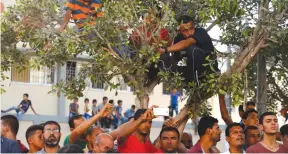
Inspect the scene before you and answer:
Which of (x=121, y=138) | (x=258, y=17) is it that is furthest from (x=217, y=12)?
(x=121, y=138)

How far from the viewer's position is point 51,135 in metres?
8.31

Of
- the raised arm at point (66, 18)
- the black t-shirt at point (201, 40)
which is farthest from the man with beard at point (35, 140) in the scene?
the black t-shirt at point (201, 40)

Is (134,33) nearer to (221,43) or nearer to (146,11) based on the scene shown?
(146,11)

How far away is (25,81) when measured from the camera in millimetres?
22281

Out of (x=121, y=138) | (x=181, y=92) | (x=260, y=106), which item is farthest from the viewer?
(x=260, y=106)

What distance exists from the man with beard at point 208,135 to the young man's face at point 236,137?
0.26 m

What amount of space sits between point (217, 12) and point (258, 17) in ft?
2.00

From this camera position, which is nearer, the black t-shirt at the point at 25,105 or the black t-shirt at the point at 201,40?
the black t-shirt at the point at 201,40

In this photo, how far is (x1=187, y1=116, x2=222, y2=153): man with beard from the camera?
8984mm

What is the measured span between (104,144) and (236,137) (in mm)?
1783

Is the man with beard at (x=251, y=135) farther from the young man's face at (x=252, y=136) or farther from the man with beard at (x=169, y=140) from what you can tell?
the man with beard at (x=169, y=140)

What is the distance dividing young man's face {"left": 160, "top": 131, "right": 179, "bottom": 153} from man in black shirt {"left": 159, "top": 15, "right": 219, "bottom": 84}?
2.71 feet

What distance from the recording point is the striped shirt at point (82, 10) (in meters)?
9.12

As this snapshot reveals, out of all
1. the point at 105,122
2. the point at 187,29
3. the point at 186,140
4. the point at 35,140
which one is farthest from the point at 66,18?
the point at 105,122
